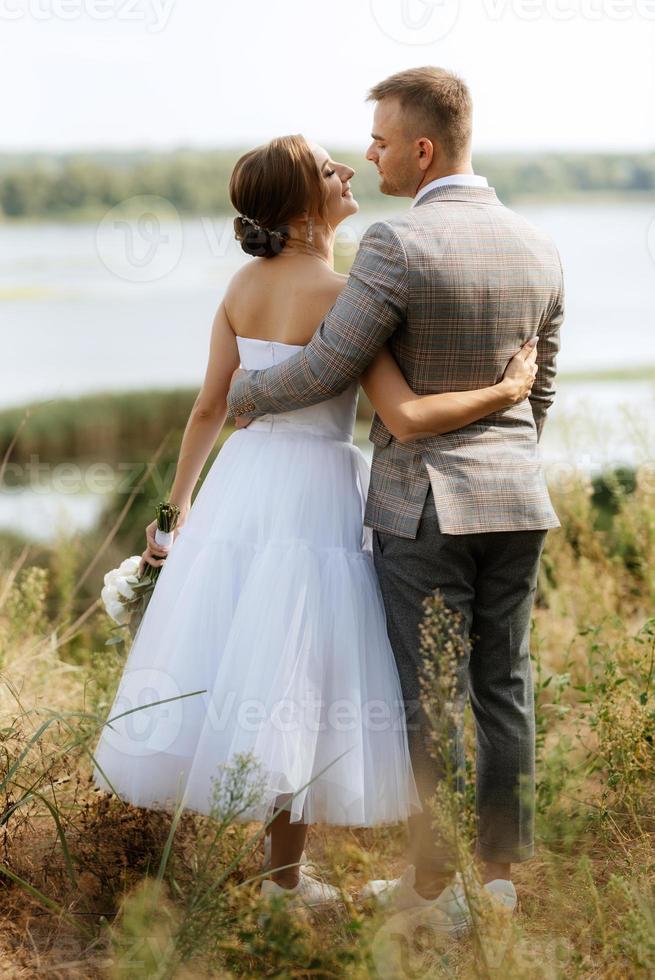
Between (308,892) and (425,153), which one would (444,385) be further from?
(308,892)

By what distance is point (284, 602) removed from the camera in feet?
7.72

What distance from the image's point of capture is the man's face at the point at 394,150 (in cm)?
237

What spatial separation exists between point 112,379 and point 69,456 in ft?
6.92

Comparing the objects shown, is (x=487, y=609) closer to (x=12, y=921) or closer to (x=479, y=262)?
(x=479, y=262)

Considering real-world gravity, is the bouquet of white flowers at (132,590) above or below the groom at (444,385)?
below

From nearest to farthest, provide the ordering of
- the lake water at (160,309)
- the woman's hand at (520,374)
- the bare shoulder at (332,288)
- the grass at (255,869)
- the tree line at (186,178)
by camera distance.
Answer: the grass at (255,869), the woman's hand at (520,374), the bare shoulder at (332,288), the lake water at (160,309), the tree line at (186,178)

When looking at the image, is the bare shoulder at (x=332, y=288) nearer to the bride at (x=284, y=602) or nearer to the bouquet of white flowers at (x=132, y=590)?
the bride at (x=284, y=602)

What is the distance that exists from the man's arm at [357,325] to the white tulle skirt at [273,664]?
224mm

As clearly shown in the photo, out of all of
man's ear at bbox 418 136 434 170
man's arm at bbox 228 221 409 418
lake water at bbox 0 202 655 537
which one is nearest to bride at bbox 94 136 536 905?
man's arm at bbox 228 221 409 418

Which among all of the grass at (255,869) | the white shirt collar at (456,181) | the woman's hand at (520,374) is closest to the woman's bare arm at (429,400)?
the woman's hand at (520,374)

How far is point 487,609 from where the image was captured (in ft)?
8.20

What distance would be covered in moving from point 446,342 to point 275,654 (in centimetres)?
81

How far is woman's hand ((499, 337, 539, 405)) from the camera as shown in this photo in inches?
92.0

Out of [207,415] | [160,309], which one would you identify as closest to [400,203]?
[160,309]
